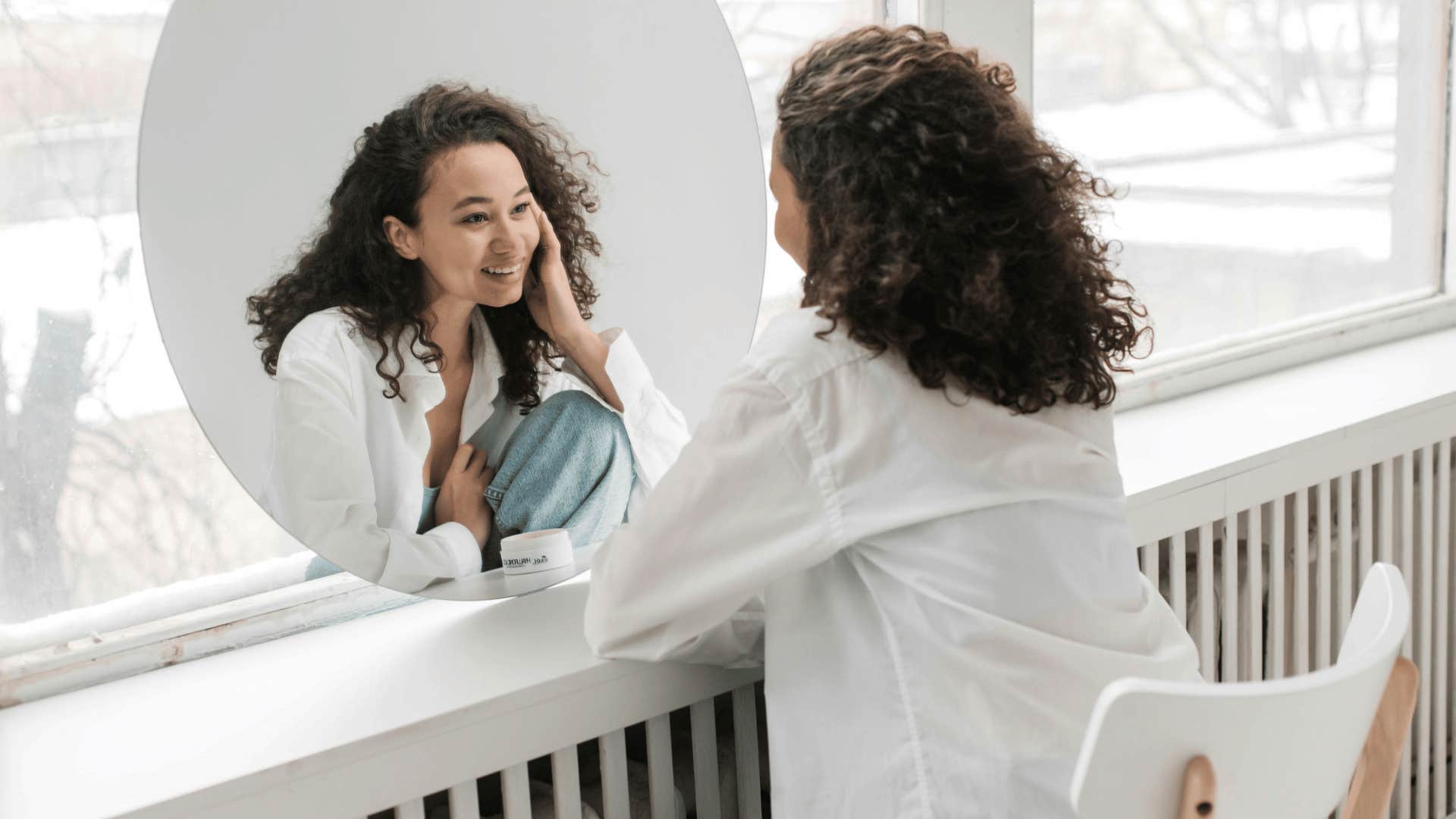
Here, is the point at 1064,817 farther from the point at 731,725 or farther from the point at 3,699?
the point at 3,699

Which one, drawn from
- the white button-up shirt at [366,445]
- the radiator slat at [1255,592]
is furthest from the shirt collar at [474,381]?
the radiator slat at [1255,592]

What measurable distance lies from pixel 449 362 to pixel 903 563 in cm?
43

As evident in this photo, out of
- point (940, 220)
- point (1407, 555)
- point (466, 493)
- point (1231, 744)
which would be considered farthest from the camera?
point (1407, 555)

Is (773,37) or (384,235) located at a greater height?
(773,37)

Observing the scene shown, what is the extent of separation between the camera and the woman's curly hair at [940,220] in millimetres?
937

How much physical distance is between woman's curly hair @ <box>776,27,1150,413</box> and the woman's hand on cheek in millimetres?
262

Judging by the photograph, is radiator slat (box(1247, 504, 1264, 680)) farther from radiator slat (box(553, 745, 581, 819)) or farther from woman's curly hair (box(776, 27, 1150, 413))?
radiator slat (box(553, 745, 581, 819))

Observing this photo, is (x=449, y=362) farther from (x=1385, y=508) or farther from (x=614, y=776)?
(x=1385, y=508)

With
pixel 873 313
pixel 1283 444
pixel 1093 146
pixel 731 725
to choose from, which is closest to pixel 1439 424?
pixel 1283 444

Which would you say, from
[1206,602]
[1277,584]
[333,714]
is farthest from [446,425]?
[1277,584]

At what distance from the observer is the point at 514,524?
1188mm

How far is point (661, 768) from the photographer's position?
119 centimetres

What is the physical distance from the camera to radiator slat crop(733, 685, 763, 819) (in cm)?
122

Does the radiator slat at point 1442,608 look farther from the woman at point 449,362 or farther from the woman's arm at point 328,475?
the woman's arm at point 328,475
